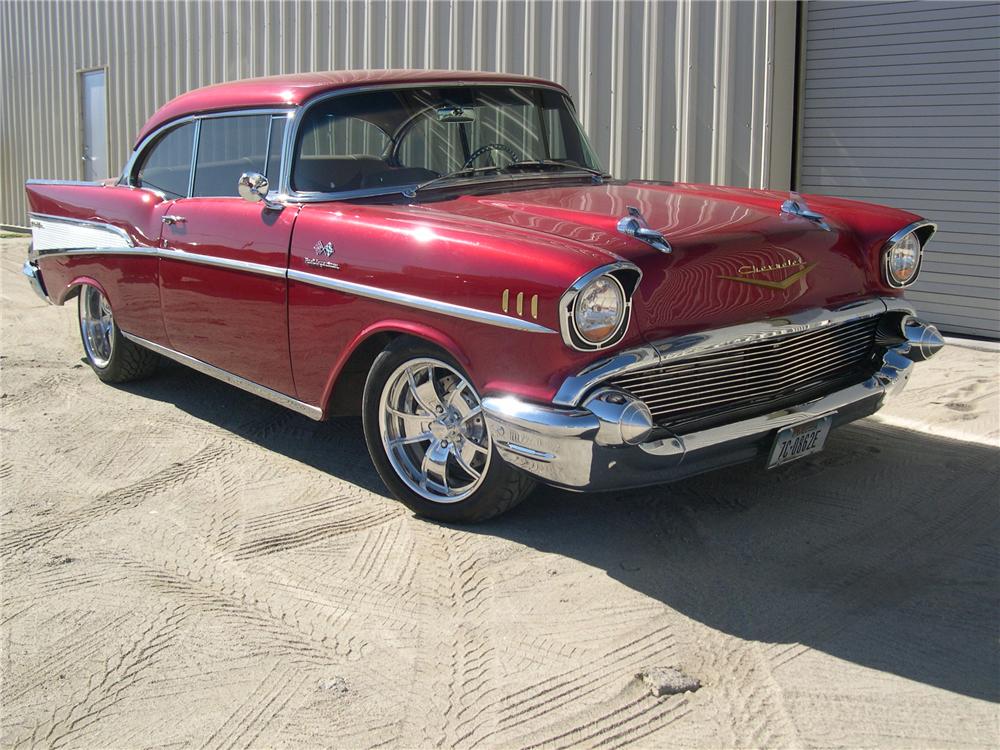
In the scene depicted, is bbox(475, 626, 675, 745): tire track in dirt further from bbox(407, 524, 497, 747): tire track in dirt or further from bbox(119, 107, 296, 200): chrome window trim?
bbox(119, 107, 296, 200): chrome window trim

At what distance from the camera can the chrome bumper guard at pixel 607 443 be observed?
319cm

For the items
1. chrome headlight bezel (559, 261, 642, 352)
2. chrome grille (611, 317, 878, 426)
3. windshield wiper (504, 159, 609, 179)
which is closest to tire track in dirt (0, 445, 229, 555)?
windshield wiper (504, 159, 609, 179)

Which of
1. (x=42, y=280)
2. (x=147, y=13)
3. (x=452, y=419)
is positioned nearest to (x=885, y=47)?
(x=452, y=419)

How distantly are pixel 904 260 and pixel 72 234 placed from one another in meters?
4.45

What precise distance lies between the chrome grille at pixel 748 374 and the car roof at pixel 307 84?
1981 millimetres

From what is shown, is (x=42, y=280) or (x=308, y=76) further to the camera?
(x=42, y=280)

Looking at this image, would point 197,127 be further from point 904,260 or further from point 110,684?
point 904,260

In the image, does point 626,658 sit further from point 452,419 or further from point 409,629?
point 452,419

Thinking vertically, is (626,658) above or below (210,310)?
below

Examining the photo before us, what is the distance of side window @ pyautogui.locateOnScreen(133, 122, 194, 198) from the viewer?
17.2ft

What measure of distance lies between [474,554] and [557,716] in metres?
1.03

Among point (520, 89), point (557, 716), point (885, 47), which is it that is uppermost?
point (885, 47)

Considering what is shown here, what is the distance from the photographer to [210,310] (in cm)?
476

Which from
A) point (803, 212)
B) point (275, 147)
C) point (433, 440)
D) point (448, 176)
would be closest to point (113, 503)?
point (433, 440)
